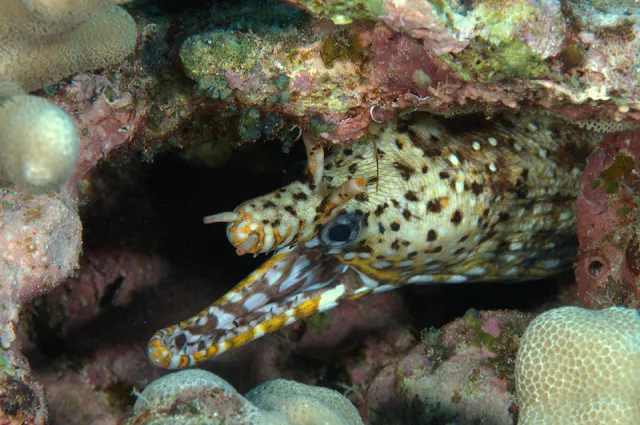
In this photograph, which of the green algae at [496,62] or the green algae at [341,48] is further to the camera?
the green algae at [341,48]

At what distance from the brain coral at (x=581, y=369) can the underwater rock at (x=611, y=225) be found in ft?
2.52

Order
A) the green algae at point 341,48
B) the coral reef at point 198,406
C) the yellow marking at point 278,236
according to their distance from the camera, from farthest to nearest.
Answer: the yellow marking at point 278,236 < the green algae at point 341,48 < the coral reef at point 198,406

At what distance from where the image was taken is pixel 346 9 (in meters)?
2.30

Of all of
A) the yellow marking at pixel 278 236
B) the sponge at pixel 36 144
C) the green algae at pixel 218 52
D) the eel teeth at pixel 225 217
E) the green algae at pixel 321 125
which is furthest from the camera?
the yellow marking at pixel 278 236

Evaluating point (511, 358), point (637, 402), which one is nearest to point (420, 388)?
point (511, 358)

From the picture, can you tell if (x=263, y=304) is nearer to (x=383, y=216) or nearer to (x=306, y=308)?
(x=306, y=308)

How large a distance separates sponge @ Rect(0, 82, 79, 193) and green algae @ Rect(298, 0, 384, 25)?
3.57 feet

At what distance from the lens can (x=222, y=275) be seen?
17.6ft

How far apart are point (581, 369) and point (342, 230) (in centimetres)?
143

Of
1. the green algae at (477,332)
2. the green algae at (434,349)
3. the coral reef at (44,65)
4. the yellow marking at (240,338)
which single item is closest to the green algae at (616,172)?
the green algae at (477,332)

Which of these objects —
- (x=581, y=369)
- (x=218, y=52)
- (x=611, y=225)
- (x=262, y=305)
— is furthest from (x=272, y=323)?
(x=611, y=225)

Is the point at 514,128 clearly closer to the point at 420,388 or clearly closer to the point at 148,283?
the point at 420,388

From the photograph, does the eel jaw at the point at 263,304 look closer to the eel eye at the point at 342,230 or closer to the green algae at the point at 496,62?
the eel eye at the point at 342,230

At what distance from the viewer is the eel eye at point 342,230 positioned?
3.22 meters
